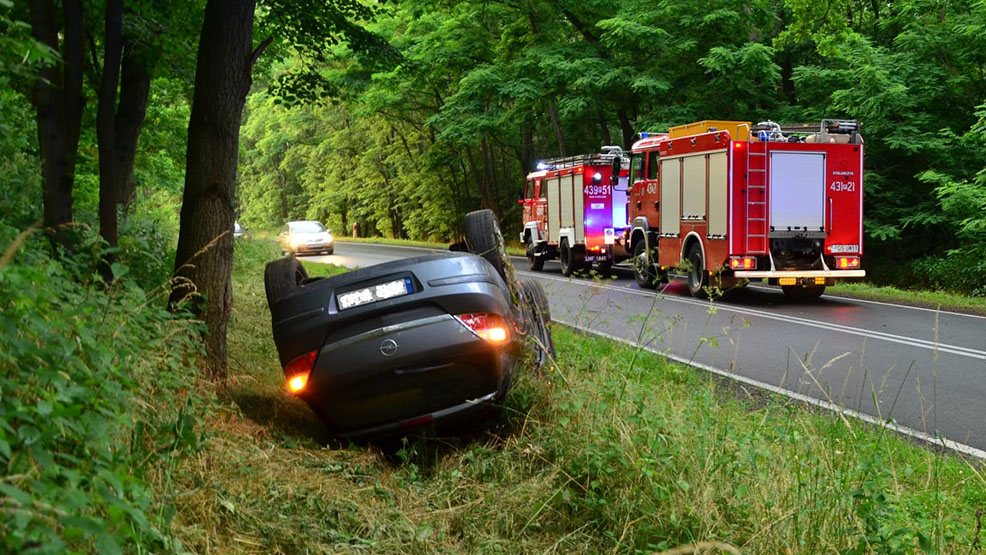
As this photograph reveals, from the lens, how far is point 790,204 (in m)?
15.0

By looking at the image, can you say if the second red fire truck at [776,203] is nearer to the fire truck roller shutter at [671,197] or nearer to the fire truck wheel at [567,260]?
the fire truck roller shutter at [671,197]

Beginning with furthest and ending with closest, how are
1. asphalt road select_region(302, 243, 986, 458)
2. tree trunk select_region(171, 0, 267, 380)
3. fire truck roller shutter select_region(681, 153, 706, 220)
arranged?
fire truck roller shutter select_region(681, 153, 706, 220) < asphalt road select_region(302, 243, 986, 458) < tree trunk select_region(171, 0, 267, 380)

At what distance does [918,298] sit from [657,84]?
10349mm

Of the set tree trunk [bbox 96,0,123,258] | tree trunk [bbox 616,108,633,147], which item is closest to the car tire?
tree trunk [bbox 96,0,123,258]

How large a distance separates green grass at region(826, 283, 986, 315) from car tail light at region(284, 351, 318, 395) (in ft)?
38.1

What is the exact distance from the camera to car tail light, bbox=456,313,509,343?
4648mm

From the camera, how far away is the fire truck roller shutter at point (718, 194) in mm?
15133

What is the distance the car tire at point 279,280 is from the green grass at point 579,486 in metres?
0.71

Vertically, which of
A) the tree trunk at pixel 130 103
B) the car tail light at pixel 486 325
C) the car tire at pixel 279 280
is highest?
the tree trunk at pixel 130 103

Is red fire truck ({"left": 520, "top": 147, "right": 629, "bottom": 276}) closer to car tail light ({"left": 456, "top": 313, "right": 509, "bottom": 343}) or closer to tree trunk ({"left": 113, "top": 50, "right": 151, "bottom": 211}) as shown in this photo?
tree trunk ({"left": 113, "top": 50, "right": 151, "bottom": 211})

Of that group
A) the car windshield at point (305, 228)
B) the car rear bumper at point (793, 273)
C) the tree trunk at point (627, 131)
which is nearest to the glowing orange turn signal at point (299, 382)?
the car rear bumper at point (793, 273)

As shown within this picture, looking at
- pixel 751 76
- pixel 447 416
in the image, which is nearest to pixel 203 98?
pixel 447 416

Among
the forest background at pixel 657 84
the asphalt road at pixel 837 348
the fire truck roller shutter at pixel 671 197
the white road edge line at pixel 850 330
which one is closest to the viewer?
the asphalt road at pixel 837 348

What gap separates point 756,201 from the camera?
14.9 metres
